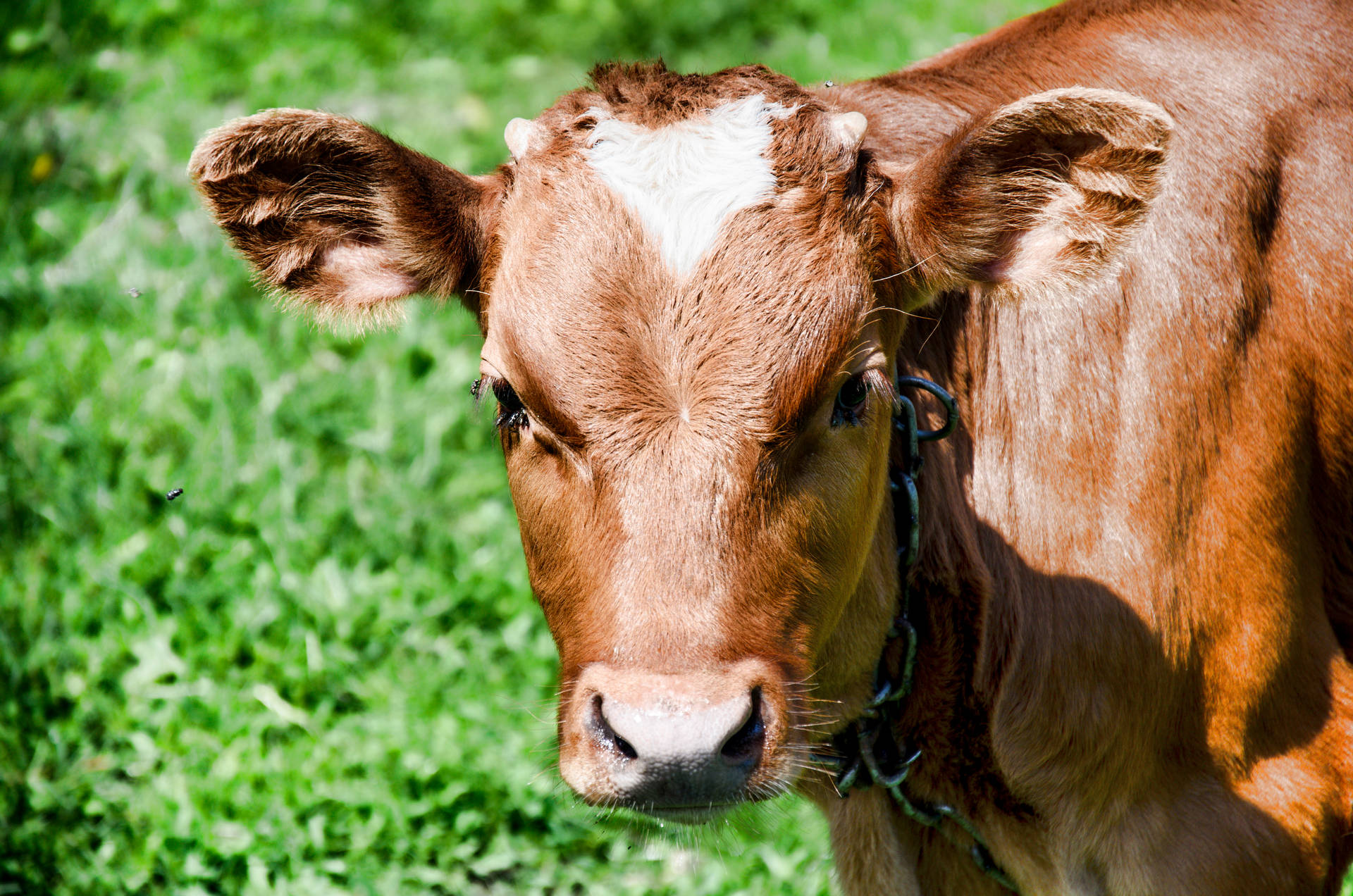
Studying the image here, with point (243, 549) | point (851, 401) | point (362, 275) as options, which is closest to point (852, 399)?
point (851, 401)

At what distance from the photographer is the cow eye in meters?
2.80

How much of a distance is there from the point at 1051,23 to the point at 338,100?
5.36 metres

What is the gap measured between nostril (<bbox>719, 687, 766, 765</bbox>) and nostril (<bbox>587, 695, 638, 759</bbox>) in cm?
18

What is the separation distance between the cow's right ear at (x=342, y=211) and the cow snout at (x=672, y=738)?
115 cm

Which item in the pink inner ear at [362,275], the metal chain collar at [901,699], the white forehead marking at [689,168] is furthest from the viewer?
the pink inner ear at [362,275]

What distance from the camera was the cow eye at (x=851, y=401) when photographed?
2.80 m

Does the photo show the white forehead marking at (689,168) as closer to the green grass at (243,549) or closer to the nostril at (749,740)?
the nostril at (749,740)

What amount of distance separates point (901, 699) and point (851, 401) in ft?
2.82

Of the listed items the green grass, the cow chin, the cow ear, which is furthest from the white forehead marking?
the green grass

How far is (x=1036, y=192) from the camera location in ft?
A: 9.61

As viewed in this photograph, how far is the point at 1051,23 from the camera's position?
3.67 meters

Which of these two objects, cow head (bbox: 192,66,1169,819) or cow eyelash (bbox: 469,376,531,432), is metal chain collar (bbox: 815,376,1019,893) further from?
cow eyelash (bbox: 469,376,531,432)

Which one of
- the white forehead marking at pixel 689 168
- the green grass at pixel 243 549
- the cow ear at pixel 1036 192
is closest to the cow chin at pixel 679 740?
the green grass at pixel 243 549

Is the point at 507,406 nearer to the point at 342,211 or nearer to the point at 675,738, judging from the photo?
the point at 342,211
